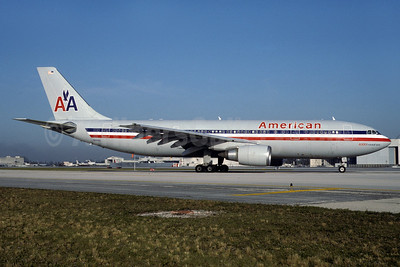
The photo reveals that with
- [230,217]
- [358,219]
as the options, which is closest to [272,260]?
[230,217]

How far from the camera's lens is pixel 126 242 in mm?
6078

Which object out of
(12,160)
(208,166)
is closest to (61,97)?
(208,166)

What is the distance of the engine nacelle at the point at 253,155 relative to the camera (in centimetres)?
3070

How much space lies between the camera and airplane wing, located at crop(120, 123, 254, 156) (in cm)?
3191

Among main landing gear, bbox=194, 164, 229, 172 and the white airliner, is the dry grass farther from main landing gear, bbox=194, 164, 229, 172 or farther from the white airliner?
main landing gear, bbox=194, 164, 229, 172

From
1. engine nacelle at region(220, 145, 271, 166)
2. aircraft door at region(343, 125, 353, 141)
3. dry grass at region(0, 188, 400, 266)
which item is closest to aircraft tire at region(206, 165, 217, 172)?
engine nacelle at region(220, 145, 271, 166)

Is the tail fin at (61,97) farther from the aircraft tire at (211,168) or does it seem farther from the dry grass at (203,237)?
the dry grass at (203,237)

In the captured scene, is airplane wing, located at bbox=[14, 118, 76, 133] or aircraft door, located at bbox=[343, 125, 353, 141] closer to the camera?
aircraft door, located at bbox=[343, 125, 353, 141]

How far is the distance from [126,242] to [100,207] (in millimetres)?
4345

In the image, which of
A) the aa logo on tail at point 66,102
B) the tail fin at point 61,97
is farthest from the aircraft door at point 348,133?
the aa logo on tail at point 66,102

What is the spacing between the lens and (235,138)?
112 feet

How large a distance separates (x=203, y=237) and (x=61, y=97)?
34.5 meters

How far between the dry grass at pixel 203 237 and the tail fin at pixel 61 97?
29.1 meters

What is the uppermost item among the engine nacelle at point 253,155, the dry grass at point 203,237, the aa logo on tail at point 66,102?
the aa logo on tail at point 66,102
